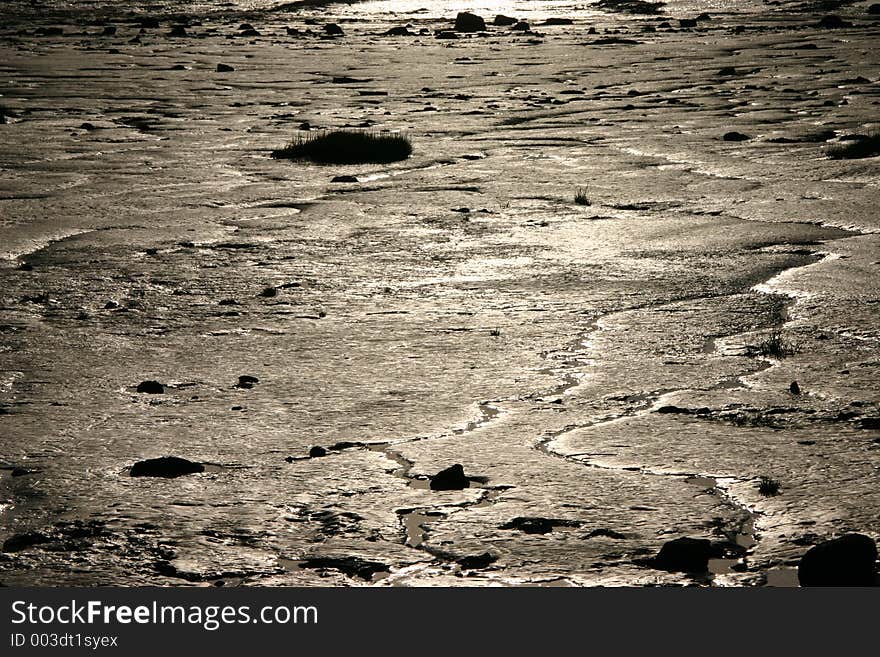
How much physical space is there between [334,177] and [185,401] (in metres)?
4.41

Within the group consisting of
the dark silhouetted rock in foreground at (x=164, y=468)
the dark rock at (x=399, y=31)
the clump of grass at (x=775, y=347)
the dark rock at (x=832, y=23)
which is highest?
the dark rock at (x=832, y=23)

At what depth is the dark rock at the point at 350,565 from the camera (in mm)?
3074

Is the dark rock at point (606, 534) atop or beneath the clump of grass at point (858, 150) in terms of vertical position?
beneath

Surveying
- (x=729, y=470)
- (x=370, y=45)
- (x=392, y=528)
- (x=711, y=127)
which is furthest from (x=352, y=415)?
(x=370, y=45)

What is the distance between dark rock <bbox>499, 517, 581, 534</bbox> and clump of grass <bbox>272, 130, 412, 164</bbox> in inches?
236

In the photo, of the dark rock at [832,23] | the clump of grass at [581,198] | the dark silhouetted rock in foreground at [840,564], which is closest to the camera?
the dark silhouetted rock in foreground at [840,564]

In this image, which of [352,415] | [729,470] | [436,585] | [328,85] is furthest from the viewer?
[328,85]

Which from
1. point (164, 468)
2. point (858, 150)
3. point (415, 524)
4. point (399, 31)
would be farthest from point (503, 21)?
point (415, 524)

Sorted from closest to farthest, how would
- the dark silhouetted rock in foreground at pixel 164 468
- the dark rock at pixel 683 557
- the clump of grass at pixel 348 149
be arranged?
the dark rock at pixel 683 557
the dark silhouetted rock in foreground at pixel 164 468
the clump of grass at pixel 348 149

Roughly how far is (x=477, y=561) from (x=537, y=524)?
247mm

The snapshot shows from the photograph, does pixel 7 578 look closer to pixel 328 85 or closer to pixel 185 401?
pixel 185 401

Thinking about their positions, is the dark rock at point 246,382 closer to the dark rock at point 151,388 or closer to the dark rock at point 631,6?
the dark rock at point 151,388

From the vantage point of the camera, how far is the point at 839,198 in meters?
7.49

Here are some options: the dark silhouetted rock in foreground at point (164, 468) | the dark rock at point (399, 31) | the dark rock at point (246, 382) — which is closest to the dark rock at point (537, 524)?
the dark silhouetted rock in foreground at point (164, 468)
